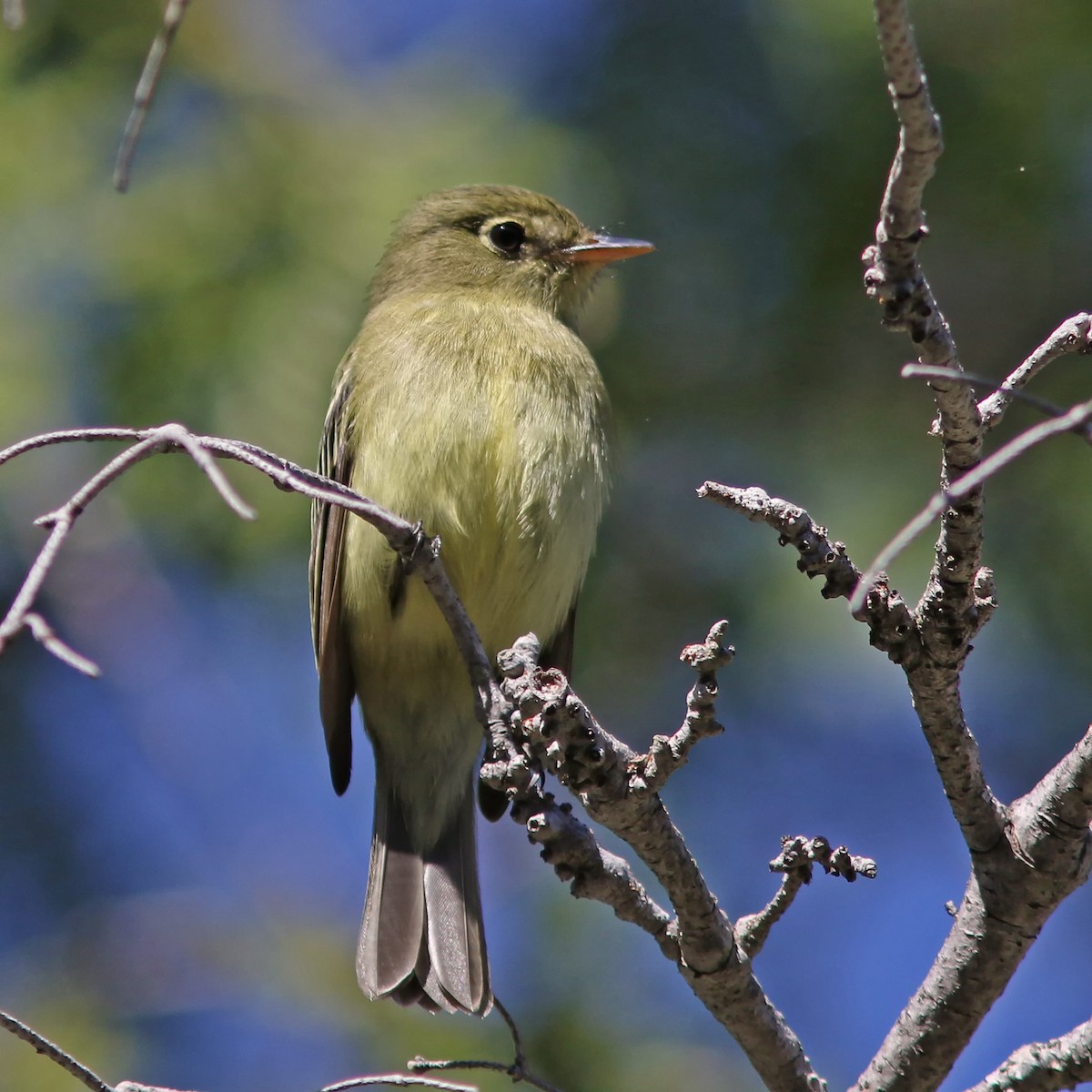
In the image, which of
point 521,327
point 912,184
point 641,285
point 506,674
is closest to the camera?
point 912,184

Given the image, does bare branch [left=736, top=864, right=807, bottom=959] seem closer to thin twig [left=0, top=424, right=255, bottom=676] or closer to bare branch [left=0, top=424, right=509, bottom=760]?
bare branch [left=0, top=424, right=509, bottom=760]

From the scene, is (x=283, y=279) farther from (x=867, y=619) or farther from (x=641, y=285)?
(x=867, y=619)

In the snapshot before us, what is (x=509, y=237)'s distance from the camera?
525 cm

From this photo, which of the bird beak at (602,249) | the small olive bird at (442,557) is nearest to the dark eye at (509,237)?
the bird beak at (602,249)

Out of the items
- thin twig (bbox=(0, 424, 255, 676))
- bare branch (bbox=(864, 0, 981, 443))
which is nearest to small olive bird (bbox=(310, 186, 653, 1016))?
thin twig (bbox=(0, 424, 255, 676))

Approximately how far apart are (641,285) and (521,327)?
2.92ft

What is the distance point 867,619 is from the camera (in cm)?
252

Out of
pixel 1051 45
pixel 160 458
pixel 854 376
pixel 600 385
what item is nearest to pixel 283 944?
pixel 160 458

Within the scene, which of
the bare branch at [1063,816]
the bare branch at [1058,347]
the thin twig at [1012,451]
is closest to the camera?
the thin twig at [1012,451]

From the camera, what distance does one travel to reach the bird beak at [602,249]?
485cm

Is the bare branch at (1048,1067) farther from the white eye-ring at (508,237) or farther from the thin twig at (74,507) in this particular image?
the white eye-ring at (508,237)

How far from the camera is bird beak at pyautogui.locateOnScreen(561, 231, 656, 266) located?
4.85 meters

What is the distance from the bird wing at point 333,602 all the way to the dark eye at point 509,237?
0.93 m

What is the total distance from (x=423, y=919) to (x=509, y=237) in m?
2.31
